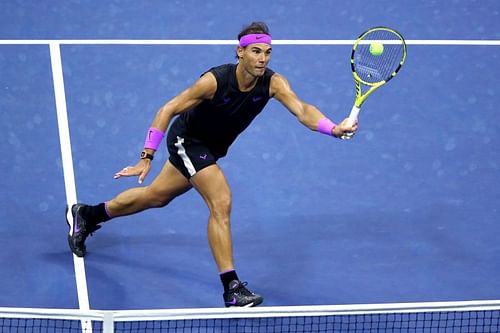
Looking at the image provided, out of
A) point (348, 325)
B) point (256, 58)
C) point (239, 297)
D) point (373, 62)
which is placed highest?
point (373, 62)

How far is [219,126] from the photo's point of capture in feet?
22.9

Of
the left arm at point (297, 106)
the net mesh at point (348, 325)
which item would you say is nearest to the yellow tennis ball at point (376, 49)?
the left arm at point (297, 106)

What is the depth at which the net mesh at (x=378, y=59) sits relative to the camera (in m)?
7.72

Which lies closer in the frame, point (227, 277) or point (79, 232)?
point (227, 277)

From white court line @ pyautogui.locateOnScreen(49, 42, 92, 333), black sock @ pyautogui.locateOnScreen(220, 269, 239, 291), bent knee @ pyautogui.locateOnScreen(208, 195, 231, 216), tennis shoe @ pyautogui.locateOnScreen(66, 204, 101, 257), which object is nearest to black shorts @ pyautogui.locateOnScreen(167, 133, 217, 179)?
bent knee @ pyautogui.locateOnScreen(208, 195, 231, 216)

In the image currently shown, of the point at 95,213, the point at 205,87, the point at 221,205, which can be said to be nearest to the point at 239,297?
the point at 221,205

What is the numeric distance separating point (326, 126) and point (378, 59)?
2.26m

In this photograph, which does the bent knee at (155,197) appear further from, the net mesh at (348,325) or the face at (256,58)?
the face at (256,58)

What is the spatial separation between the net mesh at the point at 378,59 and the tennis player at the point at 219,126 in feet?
1.96

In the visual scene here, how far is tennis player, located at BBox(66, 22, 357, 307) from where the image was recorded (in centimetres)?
664

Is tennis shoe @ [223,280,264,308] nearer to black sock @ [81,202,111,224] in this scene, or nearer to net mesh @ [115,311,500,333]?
net mesh @ [115,311,500,333]

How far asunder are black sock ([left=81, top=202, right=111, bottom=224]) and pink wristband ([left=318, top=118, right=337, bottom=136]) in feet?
6.24

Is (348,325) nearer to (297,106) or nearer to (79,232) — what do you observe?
(297,106)

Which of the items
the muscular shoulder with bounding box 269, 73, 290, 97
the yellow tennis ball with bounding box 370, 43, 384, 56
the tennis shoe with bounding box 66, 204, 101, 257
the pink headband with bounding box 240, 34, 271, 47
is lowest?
the tennis shoe with bounding box 66, 204, 101, 257
